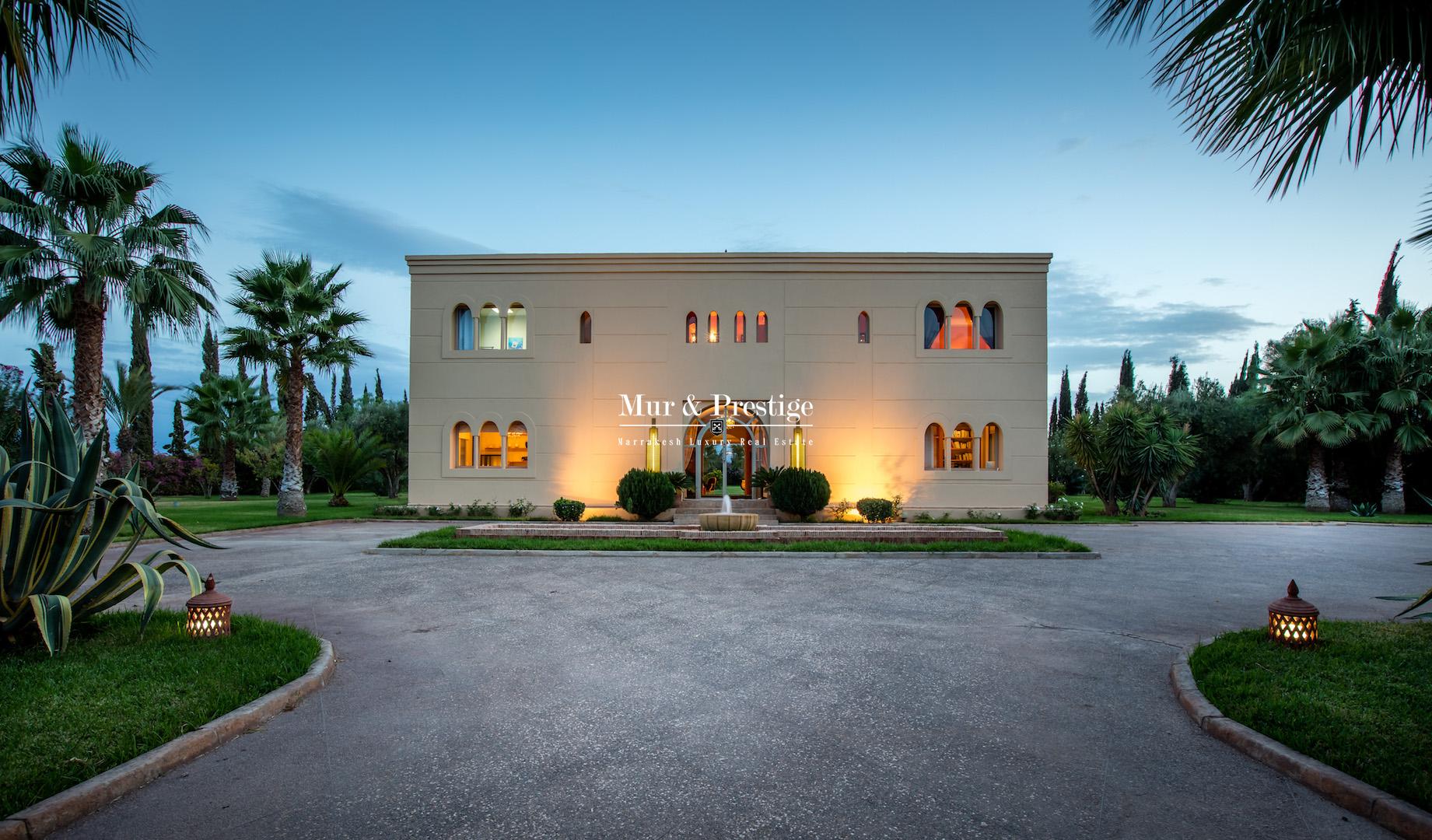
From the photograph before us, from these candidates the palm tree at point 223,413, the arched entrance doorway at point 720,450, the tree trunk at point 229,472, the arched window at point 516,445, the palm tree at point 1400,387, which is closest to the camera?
the arched entrance doorway at point 720,450

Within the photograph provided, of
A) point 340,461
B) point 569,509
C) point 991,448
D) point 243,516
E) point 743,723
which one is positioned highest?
point 991,448

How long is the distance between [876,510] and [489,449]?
40.3 feet

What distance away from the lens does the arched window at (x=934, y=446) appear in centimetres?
2055

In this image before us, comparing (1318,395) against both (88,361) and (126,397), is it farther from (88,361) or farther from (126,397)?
(126,397)

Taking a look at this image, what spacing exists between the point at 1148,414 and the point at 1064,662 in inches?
818

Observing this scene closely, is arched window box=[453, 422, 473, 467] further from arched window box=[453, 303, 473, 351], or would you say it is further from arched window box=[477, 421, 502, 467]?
arched window box=[453, 303, 473, 351]

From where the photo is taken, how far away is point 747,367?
20594 mm

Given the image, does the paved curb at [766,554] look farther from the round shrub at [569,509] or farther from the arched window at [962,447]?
the arched window at [962,447]

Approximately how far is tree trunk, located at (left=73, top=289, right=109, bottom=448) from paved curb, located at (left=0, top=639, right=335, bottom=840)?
13994mm

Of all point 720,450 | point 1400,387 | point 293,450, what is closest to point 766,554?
point 720,450

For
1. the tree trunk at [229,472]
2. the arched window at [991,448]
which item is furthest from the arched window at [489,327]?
the tree trunk at [229,472]

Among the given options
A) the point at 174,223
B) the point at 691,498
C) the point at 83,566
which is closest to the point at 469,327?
the point at 174,223

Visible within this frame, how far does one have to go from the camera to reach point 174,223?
15.5 meters

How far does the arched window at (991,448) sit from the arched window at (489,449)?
15.4 metres
